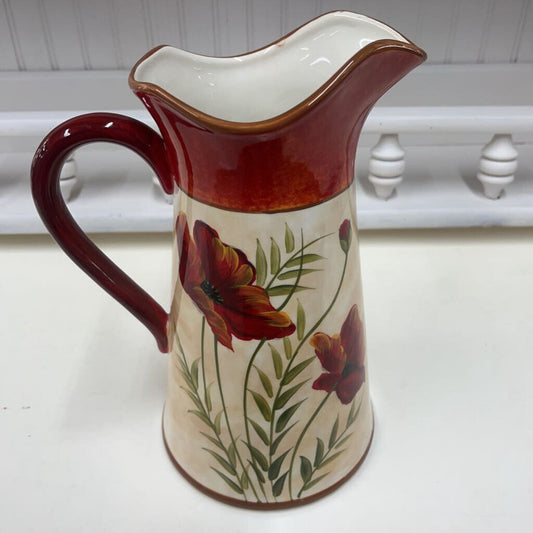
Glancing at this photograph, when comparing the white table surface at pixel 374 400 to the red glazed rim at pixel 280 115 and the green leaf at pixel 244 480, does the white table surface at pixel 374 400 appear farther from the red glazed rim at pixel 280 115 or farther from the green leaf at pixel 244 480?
the red glazed rim at pixel 280 115

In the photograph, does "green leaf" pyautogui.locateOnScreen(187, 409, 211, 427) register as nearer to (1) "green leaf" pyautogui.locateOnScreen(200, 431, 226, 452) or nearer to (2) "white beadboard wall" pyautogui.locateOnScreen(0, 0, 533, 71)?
(1) "green leaf" pyautogui.locateOnScreen(200, 431, 226, 452)

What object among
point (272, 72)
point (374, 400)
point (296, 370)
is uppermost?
point (272, 72)

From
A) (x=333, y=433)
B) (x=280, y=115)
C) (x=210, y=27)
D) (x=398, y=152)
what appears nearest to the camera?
(x=280, y=115)

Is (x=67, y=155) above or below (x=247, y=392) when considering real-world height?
above

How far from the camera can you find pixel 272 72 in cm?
36

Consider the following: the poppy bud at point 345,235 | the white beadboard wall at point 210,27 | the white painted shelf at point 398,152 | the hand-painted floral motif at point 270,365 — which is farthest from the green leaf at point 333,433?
the white beadboard wall at point 210,27

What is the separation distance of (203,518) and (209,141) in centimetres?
22

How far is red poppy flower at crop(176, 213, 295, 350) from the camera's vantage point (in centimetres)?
28

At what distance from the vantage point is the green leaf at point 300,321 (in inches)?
11.5

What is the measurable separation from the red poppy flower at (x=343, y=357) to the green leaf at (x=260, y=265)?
45mm

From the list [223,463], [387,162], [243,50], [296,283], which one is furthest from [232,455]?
[243,50]

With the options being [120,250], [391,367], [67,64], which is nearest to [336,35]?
[391,367]

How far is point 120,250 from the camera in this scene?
0.62m

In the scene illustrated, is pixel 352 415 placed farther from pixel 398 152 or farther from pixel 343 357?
pixel 398 152
